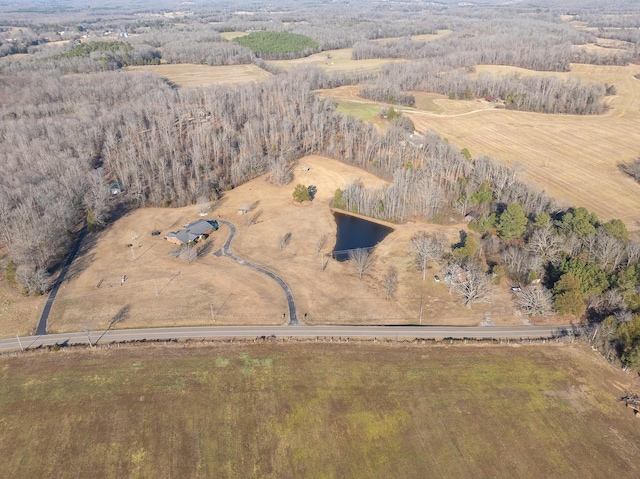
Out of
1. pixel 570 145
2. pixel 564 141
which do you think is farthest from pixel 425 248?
pixel 564 141

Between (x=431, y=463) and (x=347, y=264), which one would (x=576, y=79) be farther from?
(x=431, y=463)

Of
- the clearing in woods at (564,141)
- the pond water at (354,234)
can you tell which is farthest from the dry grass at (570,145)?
the pond water at (354,234)

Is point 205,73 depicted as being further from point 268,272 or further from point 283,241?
point 268,272

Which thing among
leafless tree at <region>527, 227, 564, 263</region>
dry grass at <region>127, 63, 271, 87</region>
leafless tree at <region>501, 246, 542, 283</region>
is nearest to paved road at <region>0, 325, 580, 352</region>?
leafless tree at <region>501, 246, 542, 283</region>

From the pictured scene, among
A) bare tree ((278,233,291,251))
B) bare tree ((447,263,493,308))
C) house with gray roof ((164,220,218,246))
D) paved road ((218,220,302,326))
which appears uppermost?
bare tree ((447,263,493,308))

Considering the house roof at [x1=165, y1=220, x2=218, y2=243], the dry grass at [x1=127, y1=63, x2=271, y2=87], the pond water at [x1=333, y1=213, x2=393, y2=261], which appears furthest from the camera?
the dry grass at [x1=127, y1=63, x2=271, y2=87]

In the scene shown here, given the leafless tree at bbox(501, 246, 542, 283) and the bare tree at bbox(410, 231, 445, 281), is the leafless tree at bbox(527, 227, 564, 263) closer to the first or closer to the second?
the leafless tree at bbox(501, 246, 542, 283)
